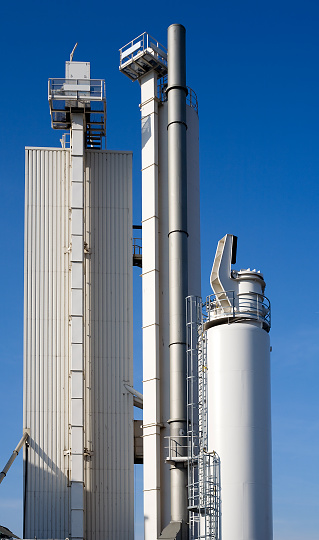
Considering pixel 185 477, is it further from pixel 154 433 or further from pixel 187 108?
pixel 187 108

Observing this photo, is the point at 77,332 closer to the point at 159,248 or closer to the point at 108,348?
the point at 108,348

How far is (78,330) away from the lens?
53000 mm

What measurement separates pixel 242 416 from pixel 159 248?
17520mm

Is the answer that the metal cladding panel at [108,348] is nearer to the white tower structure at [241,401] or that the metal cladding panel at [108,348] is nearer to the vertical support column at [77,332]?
the vertical support column at [77,332]

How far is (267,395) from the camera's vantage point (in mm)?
37094

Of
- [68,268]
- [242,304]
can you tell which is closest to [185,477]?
[242,304]

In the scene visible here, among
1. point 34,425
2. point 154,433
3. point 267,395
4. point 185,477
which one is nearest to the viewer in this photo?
point 267,395

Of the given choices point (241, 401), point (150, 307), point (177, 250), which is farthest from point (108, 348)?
point (241, 401)

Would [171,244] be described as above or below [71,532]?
A: above

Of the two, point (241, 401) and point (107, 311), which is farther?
point (107, 311)

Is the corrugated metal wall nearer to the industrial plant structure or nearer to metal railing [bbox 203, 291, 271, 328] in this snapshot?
the industrial plant structure

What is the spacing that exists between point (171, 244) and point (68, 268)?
25.8ft

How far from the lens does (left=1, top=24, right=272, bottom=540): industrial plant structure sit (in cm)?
4894

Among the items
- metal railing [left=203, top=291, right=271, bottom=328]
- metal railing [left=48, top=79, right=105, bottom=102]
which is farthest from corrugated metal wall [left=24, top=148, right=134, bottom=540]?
metal railing [left=203, top=291, right=271, bottom=328]
